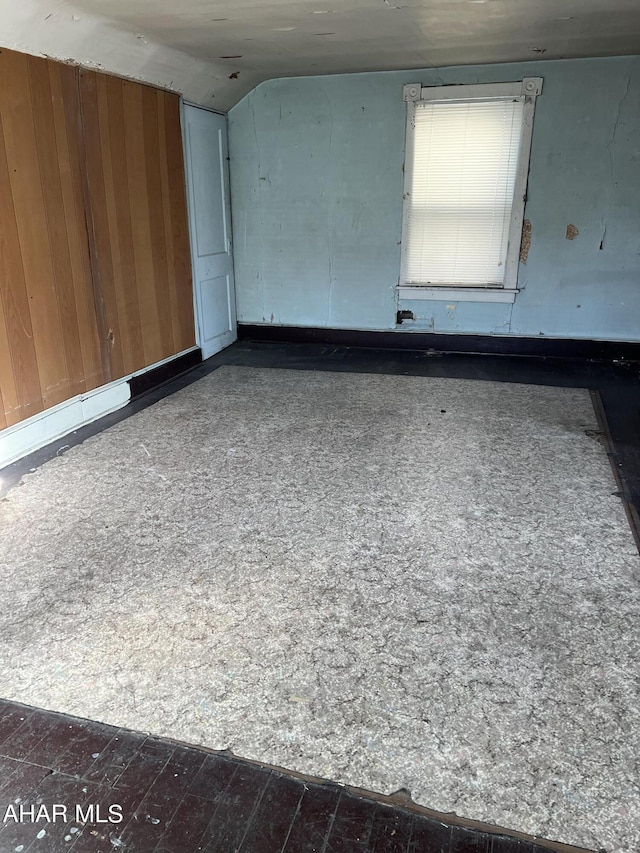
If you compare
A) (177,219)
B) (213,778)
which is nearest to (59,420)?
(177,219)

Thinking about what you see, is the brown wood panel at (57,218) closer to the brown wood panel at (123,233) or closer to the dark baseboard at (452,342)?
the brown wood panel at (123,233)

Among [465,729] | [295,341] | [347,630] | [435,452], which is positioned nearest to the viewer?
[465,729]

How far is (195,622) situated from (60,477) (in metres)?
1.45

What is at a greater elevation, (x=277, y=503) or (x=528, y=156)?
(x=528, y=156)

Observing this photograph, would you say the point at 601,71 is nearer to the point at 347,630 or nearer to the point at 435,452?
the point at 435,452

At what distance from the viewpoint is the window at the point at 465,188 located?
4984 millimetres

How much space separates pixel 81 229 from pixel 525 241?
3.53 meters

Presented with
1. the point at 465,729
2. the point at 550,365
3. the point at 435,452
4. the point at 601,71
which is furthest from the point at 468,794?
the point at 601,71

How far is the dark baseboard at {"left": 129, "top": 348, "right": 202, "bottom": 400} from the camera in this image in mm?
4406

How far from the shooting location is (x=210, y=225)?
5.40 metres

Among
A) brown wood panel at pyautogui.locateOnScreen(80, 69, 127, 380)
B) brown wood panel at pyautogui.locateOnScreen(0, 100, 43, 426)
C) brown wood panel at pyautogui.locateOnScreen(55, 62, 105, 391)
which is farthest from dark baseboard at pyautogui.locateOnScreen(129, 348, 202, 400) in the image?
brown wood panel at pyautogui.locateOnScreen(0, 100, 43, 426)

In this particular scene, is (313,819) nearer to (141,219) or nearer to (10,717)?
(10,717)

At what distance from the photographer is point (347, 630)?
205 centimetres

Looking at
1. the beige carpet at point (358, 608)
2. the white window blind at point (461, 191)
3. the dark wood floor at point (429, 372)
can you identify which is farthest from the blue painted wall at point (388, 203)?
the beige carpet at point (358, 608)
